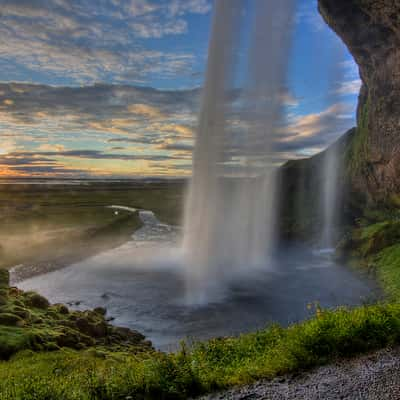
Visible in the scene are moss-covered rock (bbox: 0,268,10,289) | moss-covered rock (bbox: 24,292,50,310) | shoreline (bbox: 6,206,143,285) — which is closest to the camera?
moss-covered rock (bbox: 24,292,50,310)

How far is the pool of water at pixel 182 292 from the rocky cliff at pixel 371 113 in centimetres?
1212

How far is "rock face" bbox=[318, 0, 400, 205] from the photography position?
3334 cm

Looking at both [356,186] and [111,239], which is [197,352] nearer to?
[111,239]

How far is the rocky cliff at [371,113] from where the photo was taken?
33.8 m

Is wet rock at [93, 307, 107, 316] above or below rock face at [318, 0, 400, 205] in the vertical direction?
below

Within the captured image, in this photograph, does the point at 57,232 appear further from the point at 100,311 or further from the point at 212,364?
the point at 212,364

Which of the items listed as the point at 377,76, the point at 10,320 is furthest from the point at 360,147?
the point at 10,320

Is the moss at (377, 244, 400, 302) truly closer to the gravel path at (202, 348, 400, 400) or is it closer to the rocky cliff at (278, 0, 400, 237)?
the rocky cliff at (278, 0, 400, 237)

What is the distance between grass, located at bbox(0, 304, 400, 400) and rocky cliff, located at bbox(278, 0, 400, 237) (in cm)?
3113

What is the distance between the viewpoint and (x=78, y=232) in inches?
1822

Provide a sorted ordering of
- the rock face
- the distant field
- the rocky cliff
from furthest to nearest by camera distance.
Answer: the distant field < the rocky cliff < the rock face

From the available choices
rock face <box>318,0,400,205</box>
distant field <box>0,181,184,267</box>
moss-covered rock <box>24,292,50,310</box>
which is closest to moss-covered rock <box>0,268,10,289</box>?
moss-covered rock <box>24,292,50,310</box>

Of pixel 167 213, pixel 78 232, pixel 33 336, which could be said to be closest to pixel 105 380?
pixel 33 336

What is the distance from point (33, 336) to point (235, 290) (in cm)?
1353
